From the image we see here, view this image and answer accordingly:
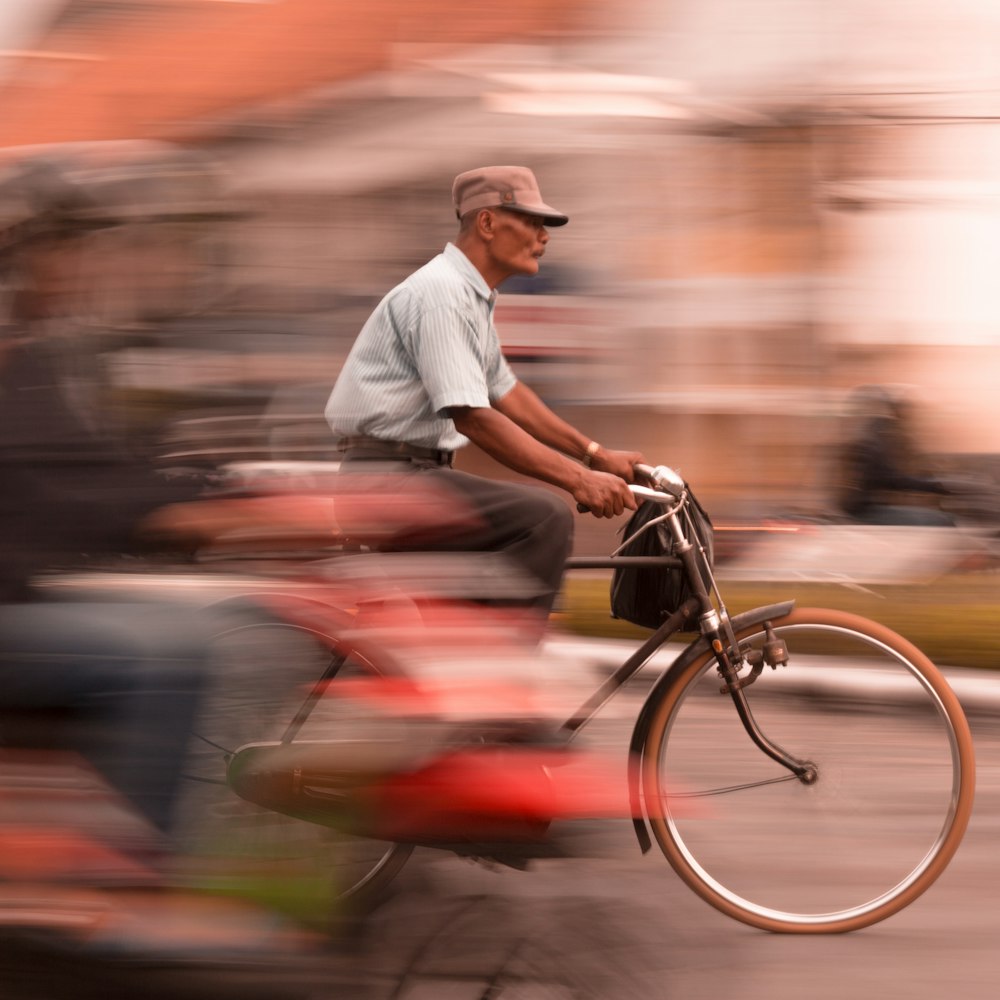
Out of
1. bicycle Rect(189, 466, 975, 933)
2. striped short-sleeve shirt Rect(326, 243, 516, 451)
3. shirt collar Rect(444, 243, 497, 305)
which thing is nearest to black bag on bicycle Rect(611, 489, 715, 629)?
bicycle Rect(189, 466, 975, 933)

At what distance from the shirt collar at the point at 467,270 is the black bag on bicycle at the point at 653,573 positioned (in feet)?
2.00

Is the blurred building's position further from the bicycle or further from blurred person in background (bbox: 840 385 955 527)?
the bicycle

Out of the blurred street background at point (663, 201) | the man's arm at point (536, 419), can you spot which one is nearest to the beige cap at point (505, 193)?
the man's arm at point (536, 419)

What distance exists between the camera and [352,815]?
8.32 feet

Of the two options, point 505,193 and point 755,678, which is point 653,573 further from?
point 505,193

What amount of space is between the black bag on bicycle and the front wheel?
163mm

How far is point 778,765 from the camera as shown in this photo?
383 cm

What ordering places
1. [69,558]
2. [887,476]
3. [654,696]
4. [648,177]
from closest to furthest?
1. [69,558]
2. [654,696]
3. [887,476]
4. [648,177]

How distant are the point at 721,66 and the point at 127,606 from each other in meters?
8.55

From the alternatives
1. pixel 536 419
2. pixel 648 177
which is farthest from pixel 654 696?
pixel 648 177

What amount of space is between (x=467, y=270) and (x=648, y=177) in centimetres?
750

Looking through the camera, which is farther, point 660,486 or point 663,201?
point 663,201

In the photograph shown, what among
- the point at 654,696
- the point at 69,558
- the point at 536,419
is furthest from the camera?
the point at 536,419

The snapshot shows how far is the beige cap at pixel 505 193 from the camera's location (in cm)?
374
